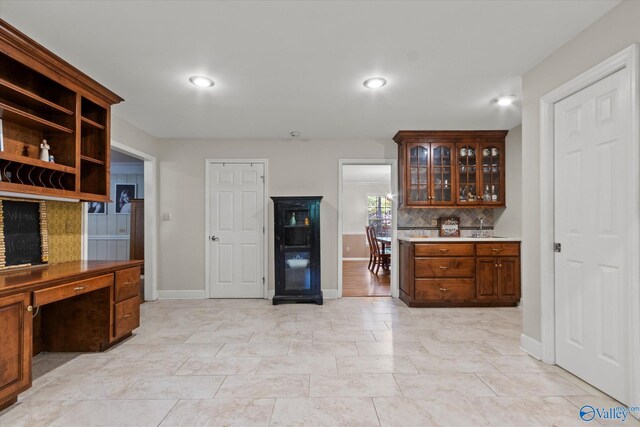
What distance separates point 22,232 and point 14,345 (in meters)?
1.17

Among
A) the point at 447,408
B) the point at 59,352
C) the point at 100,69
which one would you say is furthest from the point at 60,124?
the point at 447,408

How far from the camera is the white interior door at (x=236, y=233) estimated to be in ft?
15.9

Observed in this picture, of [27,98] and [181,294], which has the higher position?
[27,98]

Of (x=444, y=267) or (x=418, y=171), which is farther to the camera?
(x=418, y=171)

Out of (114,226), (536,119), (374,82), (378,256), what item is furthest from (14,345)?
(378,256)

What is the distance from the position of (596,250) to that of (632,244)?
299 mm

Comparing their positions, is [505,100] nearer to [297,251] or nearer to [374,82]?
[374,82]

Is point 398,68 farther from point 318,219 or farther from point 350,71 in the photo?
point 318,219

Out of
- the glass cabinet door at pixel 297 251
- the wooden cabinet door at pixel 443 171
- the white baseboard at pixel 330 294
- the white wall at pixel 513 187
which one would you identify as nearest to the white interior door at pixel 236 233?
the glass cabinet door at pixel 297 251

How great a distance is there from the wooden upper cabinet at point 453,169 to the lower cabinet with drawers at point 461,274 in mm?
678

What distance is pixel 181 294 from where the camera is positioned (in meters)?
4.83

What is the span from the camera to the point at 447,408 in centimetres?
196

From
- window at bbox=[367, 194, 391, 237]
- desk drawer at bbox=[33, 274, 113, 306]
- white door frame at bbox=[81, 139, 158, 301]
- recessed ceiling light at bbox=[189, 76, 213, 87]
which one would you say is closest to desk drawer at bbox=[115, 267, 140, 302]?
desk drawer at bbox=[33, 274, 113, 306]

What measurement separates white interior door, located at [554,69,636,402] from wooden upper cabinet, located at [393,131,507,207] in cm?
210
